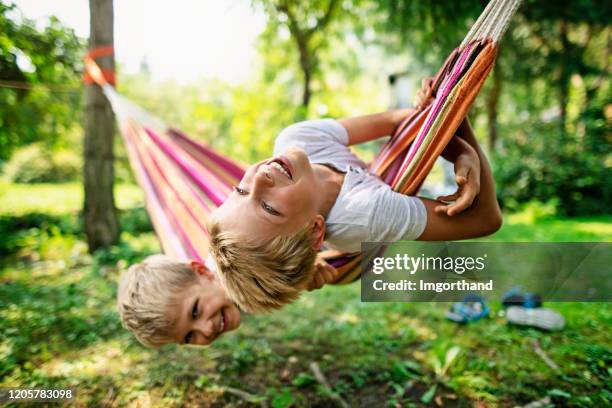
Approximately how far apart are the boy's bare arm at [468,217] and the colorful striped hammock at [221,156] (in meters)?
0.10

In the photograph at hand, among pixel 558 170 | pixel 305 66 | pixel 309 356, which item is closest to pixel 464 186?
pixel 309 356

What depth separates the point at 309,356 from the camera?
1.91 m

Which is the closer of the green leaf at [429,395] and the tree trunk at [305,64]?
the green leaf at [429,395]

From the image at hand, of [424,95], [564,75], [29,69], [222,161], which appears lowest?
[222,161]

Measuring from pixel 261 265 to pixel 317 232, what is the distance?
180 mm

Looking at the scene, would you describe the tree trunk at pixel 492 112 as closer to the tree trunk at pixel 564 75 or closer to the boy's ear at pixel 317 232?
the tree trunk at pixel 564 75

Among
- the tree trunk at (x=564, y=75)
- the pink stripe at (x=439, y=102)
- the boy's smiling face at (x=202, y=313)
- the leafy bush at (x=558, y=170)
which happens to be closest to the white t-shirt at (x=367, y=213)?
the pink stripe at (x=439, y=102)

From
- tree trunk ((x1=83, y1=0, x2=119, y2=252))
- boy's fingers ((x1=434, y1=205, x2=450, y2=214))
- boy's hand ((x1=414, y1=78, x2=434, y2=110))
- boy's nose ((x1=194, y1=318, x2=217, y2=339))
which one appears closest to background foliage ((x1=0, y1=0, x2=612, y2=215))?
tree trunk ((x1=83, y1=0, x2=119, y2=252))

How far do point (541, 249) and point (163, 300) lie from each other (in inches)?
49.8

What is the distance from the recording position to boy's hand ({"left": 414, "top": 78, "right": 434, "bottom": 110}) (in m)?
1.21

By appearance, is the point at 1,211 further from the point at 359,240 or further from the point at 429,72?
the point at 429,72

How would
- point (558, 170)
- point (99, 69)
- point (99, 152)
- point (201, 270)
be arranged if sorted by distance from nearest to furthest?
point (201, 270)
point (99, 69)
point (99, 152)
point (558, 170)

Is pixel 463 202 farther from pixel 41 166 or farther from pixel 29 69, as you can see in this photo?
pixel 41 166

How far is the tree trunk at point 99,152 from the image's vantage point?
9.05 feet
